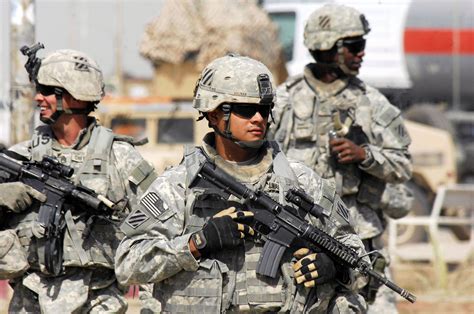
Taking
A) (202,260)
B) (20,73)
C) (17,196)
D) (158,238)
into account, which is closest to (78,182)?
(17,196)

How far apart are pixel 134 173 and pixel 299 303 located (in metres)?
1.68

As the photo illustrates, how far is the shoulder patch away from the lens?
4898 mm

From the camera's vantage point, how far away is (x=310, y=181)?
5.10m

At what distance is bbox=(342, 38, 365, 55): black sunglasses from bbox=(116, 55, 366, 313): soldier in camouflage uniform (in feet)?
7.77

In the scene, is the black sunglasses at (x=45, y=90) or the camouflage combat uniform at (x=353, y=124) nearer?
the black sunglasses at (x=45, y=90)

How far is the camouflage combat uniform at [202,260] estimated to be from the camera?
483 cm

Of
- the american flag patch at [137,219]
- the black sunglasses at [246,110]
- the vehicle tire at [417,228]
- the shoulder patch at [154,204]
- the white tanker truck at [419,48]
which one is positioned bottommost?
the vehicle tire at [417,228]

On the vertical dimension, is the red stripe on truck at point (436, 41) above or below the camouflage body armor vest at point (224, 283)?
below

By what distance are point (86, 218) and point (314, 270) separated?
1.84 metres

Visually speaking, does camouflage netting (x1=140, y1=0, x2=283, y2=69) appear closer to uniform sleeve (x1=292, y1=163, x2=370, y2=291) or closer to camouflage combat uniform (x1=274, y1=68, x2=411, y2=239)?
camouflage combat uniform (x1=274, y1=68, x2=411, y2=239)

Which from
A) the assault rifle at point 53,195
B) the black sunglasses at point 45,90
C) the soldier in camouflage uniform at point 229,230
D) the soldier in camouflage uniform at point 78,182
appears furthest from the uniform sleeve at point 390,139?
the soldier in camouflage uniform at point 229,230

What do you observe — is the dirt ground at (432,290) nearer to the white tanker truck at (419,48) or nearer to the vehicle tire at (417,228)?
the vehicle tire at (417,228)

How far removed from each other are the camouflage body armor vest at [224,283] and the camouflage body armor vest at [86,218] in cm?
135

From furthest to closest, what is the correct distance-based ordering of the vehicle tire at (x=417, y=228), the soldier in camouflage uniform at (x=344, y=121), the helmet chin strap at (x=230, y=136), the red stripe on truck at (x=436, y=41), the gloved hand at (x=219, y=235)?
the red stripe on truck at (x=436, y=41) < the vehicle tire at (x=417, y=228) < the soldier in camouflage uniform at (x=344, y=121) < the helmet chin strap at (x=230, y=136) < the gloved hand at (x=219, y=235)
